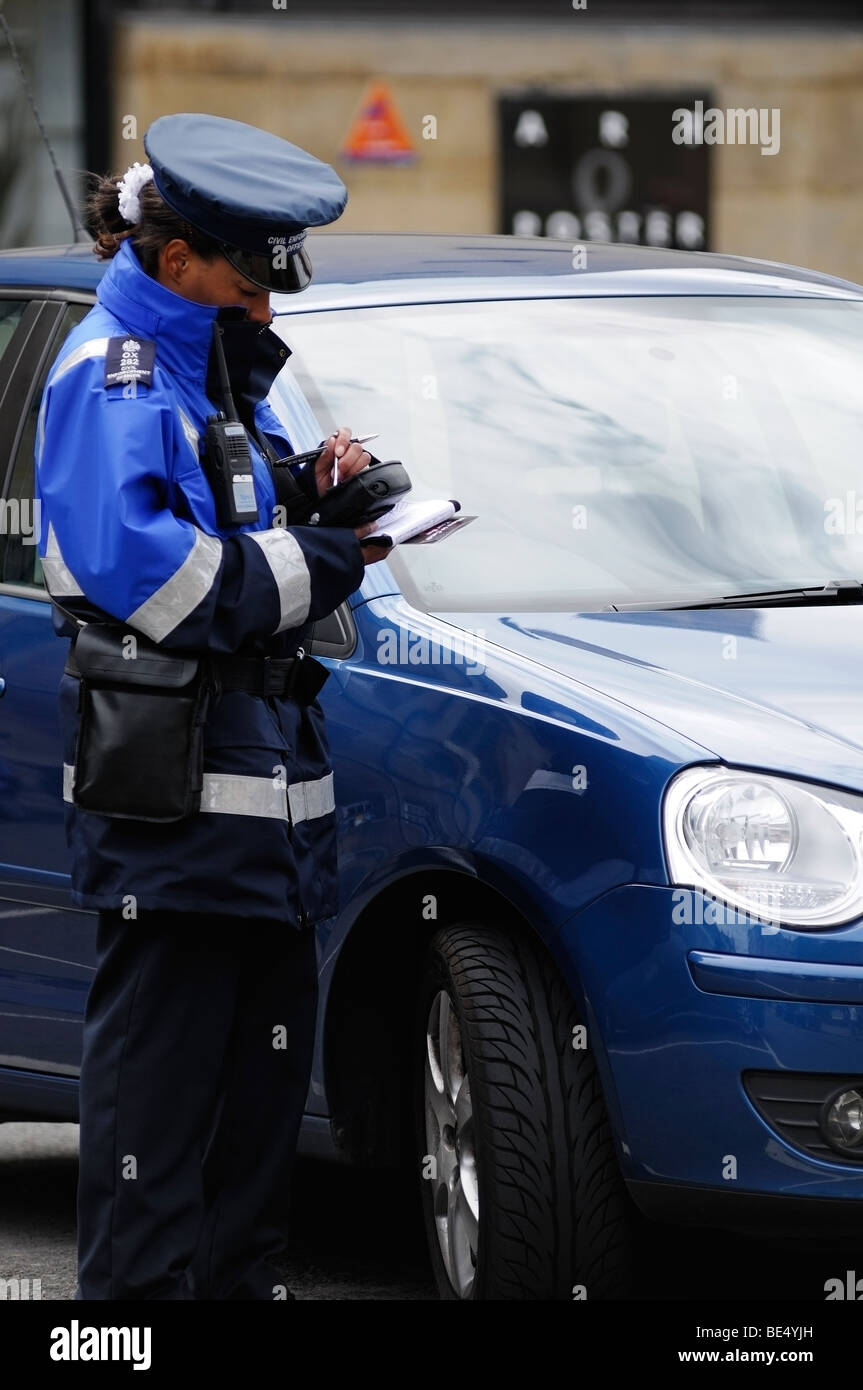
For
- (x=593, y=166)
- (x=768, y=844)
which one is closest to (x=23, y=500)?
(x=768, y=844)

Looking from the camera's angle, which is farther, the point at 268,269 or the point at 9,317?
the point at 9,317

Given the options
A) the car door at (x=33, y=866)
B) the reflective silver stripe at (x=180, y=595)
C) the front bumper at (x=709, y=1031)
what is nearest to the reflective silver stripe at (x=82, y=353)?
the reflective silver stripe at (x=180, y=595)

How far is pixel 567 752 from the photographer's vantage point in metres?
3.36

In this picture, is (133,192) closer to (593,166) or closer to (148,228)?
(148,228)

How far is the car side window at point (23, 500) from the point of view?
453 centimetres

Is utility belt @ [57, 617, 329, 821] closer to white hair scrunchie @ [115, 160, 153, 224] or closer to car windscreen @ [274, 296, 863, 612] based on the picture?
white hair scrunchie @ [115, 160, 153, 224]

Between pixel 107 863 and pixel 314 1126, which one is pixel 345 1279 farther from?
pixel 107 863

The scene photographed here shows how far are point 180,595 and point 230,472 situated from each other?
8.5 inches

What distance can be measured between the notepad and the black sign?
11.4 m

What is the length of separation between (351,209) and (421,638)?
36.3ft

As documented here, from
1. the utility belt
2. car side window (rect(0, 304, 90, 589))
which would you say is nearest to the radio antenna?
car side window (rect(0, 304, 90, 589))

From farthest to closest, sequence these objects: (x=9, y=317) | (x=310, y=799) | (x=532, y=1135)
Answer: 1. (x=9, y=317)
2. (x=532, y=1135)
3. (x=310, y=799)

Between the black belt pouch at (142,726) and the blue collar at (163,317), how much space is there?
367 millimetres

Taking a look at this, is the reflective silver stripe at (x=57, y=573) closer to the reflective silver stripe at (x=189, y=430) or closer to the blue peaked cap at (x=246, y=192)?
the reflective silver stripe at (x=189, y=430)
